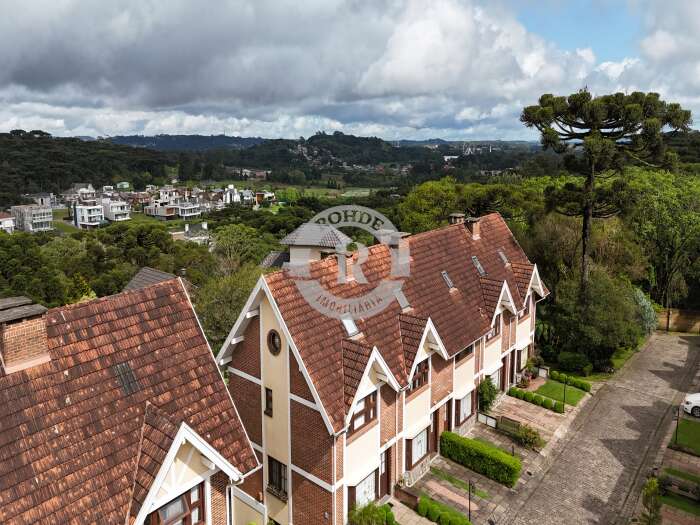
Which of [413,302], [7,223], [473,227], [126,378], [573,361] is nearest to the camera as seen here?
[126,378]

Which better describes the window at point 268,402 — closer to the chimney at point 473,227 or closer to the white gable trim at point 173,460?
the white gable trim at point 173,460

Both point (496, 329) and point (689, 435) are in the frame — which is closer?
point (689, 435)

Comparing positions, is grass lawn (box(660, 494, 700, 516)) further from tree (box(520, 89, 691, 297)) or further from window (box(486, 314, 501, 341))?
tree (box(520, 89, 691, 297))

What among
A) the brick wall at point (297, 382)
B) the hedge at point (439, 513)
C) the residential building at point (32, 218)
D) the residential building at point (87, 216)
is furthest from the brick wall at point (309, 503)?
the residential building at point (87, 216)


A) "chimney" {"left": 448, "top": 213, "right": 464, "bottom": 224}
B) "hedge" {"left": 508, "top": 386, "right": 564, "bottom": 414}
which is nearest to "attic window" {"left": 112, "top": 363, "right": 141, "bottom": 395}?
"hedge" {"left": 508, "top": 386, "right": 564, "bottom": 414}

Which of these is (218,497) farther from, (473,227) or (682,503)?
(473,227)

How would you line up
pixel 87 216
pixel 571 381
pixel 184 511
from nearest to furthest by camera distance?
pixel 184 511 < pixel 571 381 < pixel 87 216

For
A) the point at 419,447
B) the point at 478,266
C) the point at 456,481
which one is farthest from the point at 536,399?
the point at 419,447

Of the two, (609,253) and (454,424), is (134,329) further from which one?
(609,253)
